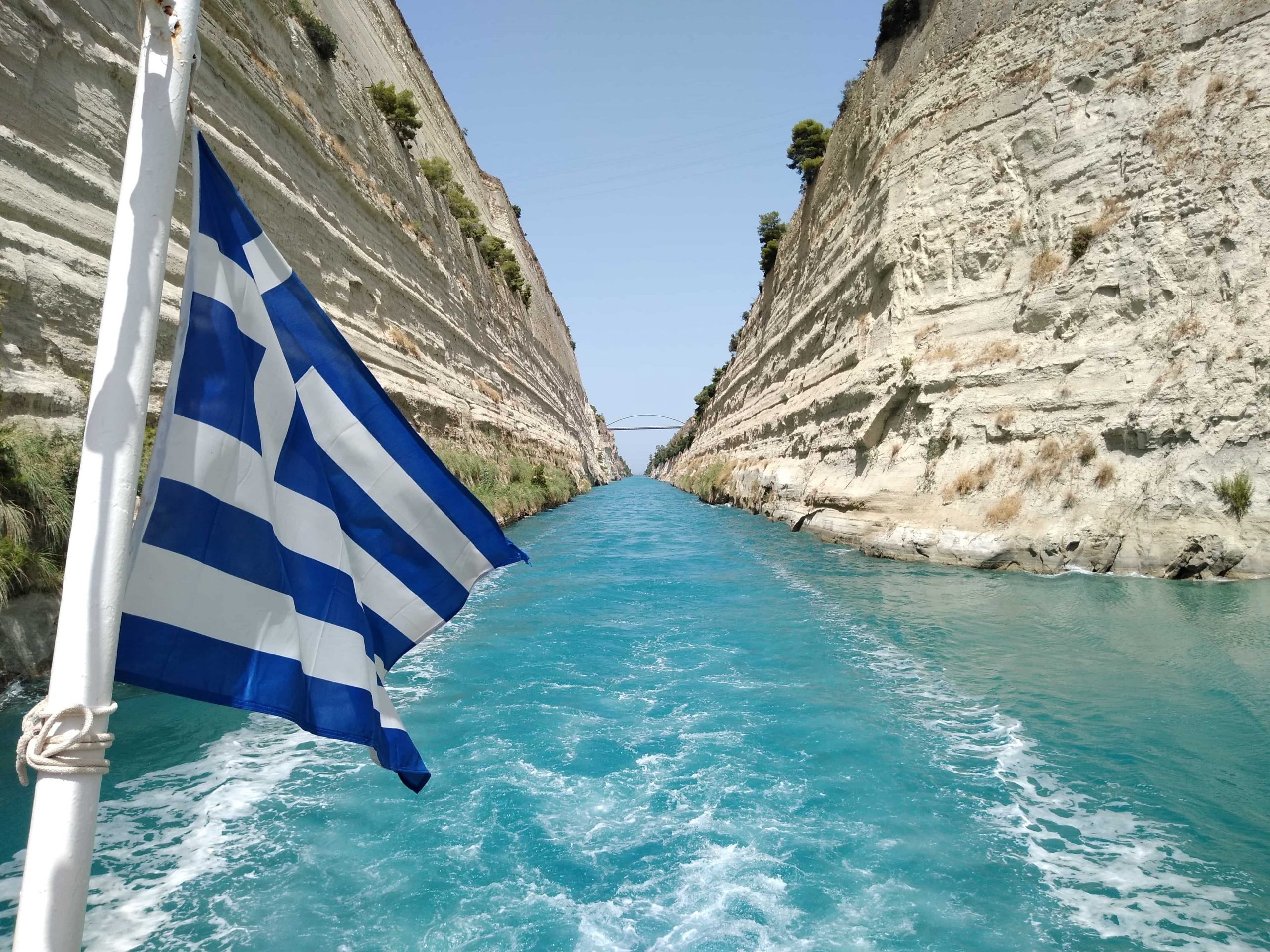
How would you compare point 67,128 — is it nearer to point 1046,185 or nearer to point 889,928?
point 889,928

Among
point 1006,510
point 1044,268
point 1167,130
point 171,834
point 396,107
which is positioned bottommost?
point 171,834

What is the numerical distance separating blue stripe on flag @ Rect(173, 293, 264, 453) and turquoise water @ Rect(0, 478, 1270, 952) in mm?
2183

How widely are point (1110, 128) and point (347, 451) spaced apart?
1499 cm

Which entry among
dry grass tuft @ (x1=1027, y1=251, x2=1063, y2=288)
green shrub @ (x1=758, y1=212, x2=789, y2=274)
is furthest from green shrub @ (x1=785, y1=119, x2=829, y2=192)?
dry grass tuft @ (x1=1027, y1=251, x2=1063, y2=288)

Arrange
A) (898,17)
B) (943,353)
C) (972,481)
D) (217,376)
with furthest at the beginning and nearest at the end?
(898,17)
(943,353)
(972,481)
(217,376)

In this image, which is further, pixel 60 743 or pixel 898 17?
pixel 898 17

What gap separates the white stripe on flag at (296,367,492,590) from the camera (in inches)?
87.0

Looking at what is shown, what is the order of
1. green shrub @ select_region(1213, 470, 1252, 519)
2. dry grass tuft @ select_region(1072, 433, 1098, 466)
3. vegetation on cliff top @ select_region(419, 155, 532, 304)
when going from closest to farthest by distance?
green shrub @ select_region(1213, 470, 1252, 519)
dry grass tuft @ select_region(1072, 433, 1098, 466)
vegetation on cliff top @ select_region(419, 155, 532, 304)

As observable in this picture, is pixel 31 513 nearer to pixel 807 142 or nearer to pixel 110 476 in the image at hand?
pixel 110 476

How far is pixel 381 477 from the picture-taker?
92.0 inches

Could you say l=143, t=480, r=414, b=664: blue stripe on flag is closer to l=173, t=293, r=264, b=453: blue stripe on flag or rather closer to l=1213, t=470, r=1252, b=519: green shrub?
l=173, t=293, r=264, b=453: blue stripe on flag

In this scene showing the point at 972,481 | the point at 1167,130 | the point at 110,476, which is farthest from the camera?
the point at 972,481

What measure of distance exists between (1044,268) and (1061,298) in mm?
909

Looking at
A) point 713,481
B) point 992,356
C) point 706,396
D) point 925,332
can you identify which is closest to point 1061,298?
point 992,356
